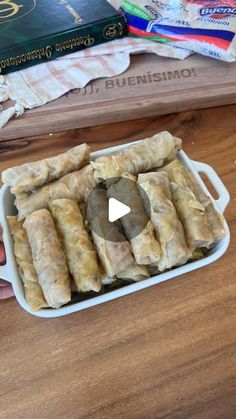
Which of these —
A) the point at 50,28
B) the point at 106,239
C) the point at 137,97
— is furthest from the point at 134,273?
the point at 50,28

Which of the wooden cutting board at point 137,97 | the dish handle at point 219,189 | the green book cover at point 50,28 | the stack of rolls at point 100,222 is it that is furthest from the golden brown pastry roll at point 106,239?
the green book cover at point 50,28

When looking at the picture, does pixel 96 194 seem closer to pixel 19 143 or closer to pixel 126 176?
pixel 126 176

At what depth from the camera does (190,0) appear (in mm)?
1375

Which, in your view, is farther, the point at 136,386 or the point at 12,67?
the point at 12,67

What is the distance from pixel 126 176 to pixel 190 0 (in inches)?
33.8

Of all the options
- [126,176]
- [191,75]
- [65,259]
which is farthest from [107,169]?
[191,75]

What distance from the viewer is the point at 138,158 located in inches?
34.4

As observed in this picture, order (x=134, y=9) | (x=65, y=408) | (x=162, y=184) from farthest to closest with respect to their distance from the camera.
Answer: (x=134, y=9), (x=162, y=184), (x=65, y=408)

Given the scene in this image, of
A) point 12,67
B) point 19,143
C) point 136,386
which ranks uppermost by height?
point 12,67

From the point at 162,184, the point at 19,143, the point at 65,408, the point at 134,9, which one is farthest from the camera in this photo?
the point at 134,9

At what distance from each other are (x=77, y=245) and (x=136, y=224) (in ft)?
0.40

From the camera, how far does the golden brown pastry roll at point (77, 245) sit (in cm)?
74

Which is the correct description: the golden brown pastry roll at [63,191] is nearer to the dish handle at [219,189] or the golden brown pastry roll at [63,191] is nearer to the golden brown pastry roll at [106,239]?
the golden brown pastry roll at [106,239]

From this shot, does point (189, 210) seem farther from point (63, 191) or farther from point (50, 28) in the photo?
point (50, 28)
